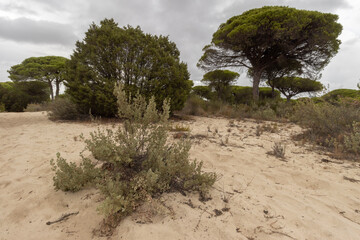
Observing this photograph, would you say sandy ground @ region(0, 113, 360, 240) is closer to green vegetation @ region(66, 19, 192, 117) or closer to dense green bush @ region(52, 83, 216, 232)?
dense green bush @ region(52, 83, 216, 232)

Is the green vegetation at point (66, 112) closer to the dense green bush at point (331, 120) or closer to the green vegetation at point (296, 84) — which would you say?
the dense green bush at point (331, 120)

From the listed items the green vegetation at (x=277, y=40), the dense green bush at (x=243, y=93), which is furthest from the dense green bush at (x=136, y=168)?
the dense green bush at (x=243, y=93)

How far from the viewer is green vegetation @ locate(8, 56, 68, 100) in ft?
72.5

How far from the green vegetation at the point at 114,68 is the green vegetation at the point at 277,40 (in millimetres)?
6517

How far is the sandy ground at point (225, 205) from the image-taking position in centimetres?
158

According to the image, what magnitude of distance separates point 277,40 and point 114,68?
1024cm

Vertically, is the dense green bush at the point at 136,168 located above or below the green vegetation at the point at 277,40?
below

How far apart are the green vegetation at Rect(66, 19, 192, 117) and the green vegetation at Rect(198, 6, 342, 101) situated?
652 cm

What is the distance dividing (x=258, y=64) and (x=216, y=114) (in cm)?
630

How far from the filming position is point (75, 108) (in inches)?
285

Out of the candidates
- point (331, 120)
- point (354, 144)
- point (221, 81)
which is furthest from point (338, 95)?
point (221, 81)

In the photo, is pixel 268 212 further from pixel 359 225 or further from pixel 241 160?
pixel 241 160

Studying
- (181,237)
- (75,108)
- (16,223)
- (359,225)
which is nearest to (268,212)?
(359,225)

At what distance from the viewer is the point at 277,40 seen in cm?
1135
